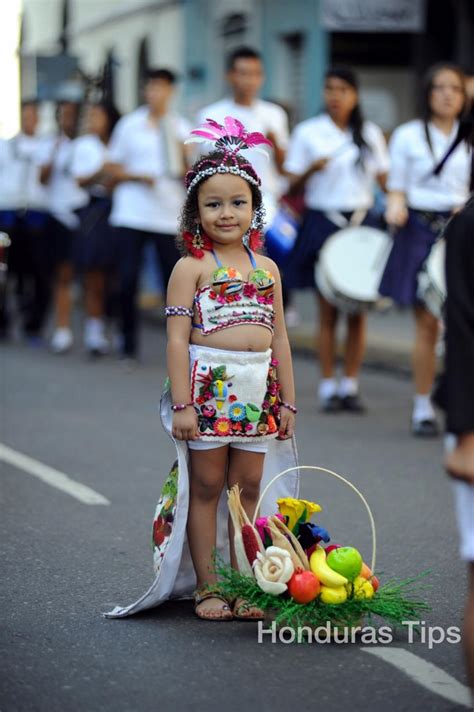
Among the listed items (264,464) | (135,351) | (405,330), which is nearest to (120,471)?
(264,464)

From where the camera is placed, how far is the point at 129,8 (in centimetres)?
2702

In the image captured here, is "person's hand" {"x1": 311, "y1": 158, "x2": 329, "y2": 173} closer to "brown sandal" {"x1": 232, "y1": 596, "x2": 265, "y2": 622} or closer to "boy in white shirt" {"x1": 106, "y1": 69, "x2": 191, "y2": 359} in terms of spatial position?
"boy in white shirt" {"x1": 106, "y1": 69, "x2": 191, "y2": 359}

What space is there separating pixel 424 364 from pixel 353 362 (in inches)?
35.1

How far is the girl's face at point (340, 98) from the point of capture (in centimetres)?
1025

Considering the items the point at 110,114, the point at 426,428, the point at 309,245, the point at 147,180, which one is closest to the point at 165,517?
the point at 426,428

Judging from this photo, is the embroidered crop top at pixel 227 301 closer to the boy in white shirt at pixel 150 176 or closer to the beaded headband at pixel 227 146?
the beaded headband at pixel 227 146

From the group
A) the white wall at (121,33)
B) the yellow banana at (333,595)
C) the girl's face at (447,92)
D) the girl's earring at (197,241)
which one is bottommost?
the yellow banana at (333,595)

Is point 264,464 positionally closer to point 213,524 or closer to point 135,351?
point 213,524

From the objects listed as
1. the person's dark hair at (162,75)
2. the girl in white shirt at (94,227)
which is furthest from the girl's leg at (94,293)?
the person's dark hair at (162,75)

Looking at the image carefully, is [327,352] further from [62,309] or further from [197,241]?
[197,241]

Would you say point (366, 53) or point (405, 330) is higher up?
point (366, 53)

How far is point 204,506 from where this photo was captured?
17.5ft

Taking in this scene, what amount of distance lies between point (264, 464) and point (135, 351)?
7.69 metres

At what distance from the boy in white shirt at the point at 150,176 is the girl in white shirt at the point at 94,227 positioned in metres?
0.67
